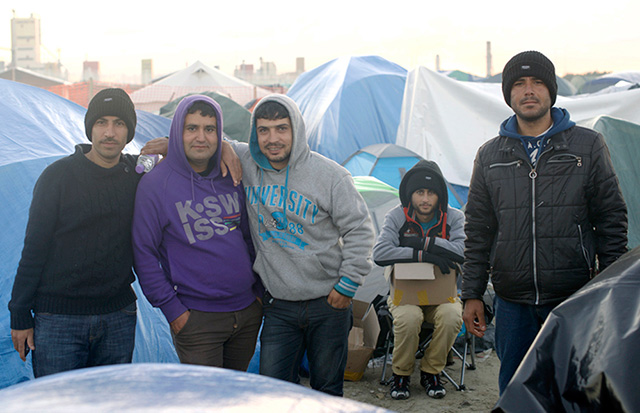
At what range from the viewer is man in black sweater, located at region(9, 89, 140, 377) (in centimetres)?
239

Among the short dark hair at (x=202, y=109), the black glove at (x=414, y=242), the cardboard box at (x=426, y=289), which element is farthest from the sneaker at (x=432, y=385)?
the short dark hair at (x=202, y=109)

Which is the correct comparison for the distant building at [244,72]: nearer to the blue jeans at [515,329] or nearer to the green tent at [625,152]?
the green tent at [625,152]

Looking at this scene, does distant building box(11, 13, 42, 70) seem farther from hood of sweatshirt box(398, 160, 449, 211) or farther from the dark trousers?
the dark trousers

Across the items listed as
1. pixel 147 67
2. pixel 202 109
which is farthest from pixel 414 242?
pixel 147 67

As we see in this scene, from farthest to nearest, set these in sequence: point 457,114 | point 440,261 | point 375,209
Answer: point 457,114
point 375,209
point 440,261

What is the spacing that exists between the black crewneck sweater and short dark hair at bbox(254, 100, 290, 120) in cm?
72

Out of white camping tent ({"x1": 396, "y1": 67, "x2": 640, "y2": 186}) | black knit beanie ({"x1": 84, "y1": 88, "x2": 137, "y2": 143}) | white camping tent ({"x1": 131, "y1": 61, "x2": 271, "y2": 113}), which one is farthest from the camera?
white camping tent ({"x1": 131, "y1": 61, "x2": 271, "y2": 113})

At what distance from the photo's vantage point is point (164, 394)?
41.0 inches

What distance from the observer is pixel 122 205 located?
2.56 metres

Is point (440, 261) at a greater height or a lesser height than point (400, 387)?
greater

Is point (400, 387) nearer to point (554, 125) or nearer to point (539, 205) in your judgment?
point (539, 205)

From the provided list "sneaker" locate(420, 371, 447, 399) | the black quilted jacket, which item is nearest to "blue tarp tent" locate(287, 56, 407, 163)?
"sneaker" locate(420, 371, 447, 399)

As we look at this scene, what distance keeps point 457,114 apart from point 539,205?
22.1 ft

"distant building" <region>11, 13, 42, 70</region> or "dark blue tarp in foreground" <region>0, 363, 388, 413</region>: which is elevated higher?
"distant building" <region>11, 13, 42, 70</region>
